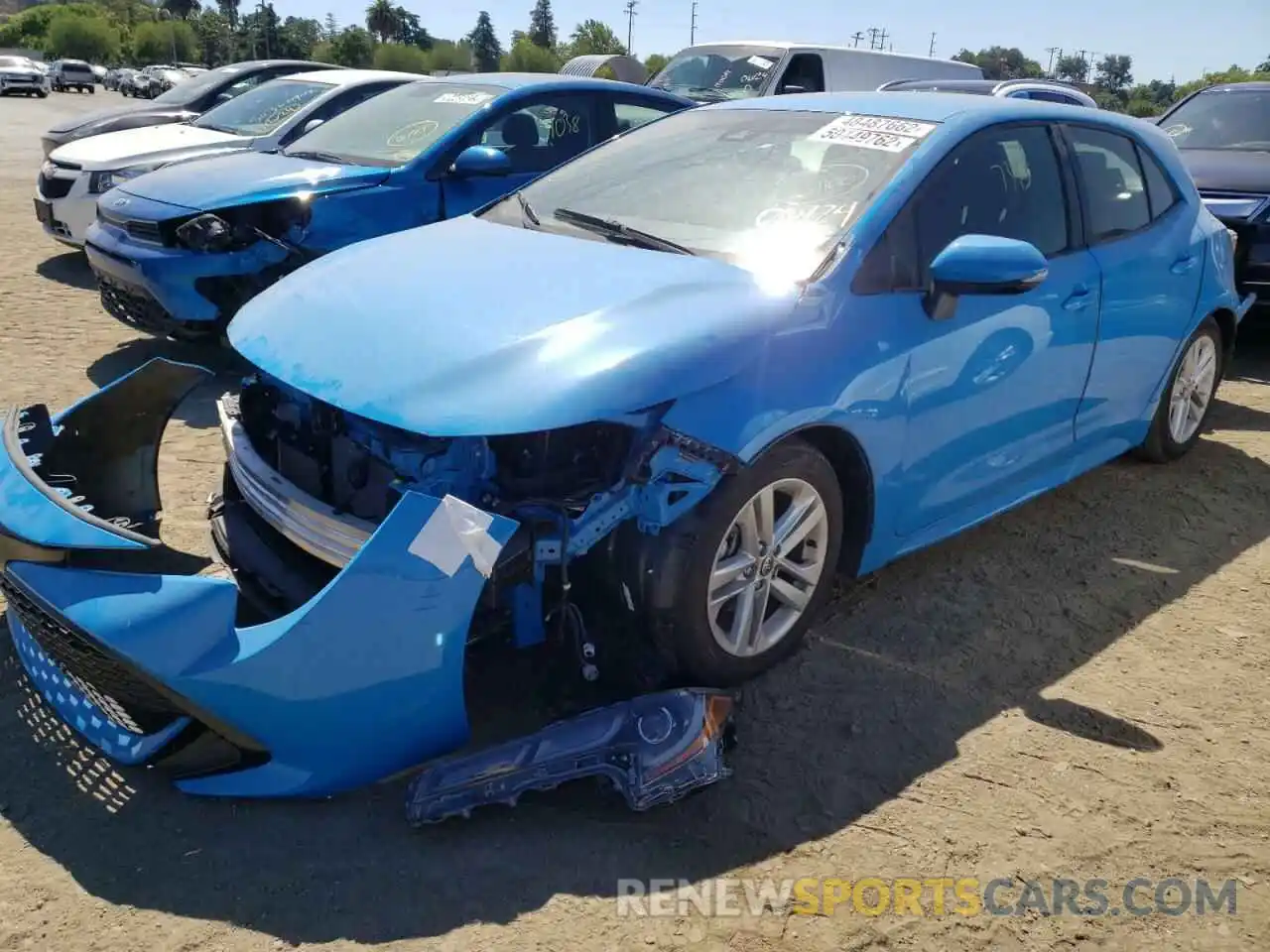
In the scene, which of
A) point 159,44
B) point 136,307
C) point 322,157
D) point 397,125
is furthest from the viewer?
point 159,44

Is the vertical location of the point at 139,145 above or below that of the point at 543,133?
below

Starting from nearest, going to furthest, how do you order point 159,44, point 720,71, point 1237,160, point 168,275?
point 168,275 < point 1237,160 < point 720,71 < point 159,44

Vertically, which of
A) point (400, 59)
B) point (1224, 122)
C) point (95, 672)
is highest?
point (400, 59)

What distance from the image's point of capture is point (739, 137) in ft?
12.9

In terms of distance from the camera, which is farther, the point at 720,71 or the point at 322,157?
the point at 720,71

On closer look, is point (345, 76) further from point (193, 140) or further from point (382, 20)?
point (382, 20)

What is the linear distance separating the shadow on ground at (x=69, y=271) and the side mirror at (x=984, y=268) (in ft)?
22.9

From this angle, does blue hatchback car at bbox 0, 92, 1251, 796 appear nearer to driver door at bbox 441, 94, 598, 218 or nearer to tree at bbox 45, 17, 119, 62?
driver door at bbox 441, 94, 598, 218

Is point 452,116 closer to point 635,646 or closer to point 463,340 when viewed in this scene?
point 463,340

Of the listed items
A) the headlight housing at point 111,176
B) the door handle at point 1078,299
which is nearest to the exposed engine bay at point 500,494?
the door handle at point 1078,299

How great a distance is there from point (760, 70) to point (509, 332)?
397 inches

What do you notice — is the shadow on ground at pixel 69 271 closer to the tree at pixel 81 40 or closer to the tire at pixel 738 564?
the tire at pixel 738 564

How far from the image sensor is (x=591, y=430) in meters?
2.87

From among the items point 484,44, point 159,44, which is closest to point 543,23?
point 484,44
